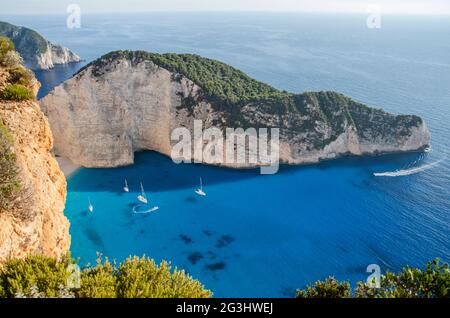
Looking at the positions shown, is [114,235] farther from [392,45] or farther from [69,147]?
[392,45]

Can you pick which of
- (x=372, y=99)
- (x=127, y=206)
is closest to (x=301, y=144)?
(x=127, y=206)

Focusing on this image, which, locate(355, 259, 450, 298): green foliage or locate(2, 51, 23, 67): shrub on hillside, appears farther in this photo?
locate(2, 51, 23, 67): shrub on hillside

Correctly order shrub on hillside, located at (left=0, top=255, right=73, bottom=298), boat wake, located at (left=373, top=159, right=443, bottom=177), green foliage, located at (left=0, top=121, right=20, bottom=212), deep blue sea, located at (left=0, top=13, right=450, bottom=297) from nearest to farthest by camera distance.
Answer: shrub on hillside, located at (left=0, top=255, right=73, bottom=298)
green foliage, located at (left=0, top=121, right=20, bottom=212)
deep blue sea, located at (left=0, top=13, right=450, bottom=297)
boat wake, located at (left=373, top=159, right=443, bottom=177)

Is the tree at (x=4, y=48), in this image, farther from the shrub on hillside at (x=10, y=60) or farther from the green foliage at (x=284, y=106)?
the green foliage at (x=284, y=106)

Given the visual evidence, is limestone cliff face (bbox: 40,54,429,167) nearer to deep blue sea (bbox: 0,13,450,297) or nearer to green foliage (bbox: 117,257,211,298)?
deep blue sea (bbox: 0,13,450,297)

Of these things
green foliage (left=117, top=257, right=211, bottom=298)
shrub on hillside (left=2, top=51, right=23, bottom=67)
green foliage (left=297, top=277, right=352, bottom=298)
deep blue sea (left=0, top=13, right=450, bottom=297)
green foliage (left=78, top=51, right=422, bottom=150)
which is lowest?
deep blue sea (left=0, top=13, right=450, bottom=297)

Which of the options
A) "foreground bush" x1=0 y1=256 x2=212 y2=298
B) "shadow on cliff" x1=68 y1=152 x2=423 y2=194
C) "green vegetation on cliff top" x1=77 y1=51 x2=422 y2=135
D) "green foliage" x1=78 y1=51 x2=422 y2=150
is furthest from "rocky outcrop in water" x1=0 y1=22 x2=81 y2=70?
"foreground bush" x1=0 y1=256 x2=212 y2=298
